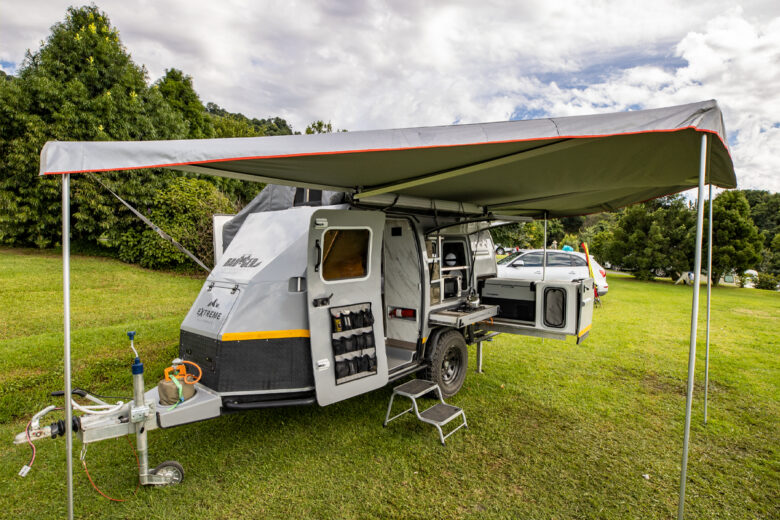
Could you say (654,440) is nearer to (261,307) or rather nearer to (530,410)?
(530,410)

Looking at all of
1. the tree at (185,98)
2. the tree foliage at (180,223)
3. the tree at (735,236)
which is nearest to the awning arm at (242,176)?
the tree foliage at (180,223)

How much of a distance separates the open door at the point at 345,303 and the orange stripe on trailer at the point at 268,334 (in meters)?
0.09

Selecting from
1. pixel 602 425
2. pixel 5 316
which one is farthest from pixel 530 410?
pixel 5 316

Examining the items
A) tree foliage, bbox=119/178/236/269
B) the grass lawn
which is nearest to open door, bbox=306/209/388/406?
the grass lawn

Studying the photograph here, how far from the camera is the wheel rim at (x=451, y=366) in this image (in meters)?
5.08

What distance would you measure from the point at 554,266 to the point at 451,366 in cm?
713

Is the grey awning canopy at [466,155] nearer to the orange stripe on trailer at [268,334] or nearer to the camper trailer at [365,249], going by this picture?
the camper trailer at [365,249]

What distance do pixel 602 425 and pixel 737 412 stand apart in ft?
5.72

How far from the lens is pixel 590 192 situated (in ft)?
16.0

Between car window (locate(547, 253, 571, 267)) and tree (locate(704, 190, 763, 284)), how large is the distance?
29.2ft

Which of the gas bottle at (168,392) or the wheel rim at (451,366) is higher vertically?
the gas bottle at (168,392)

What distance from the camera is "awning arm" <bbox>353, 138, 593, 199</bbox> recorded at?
9.04 ft

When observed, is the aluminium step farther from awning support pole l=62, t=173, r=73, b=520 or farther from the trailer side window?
awning support pole l=62, t=173, r=73, b=520

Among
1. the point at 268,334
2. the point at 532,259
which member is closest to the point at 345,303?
the point at 268,334
